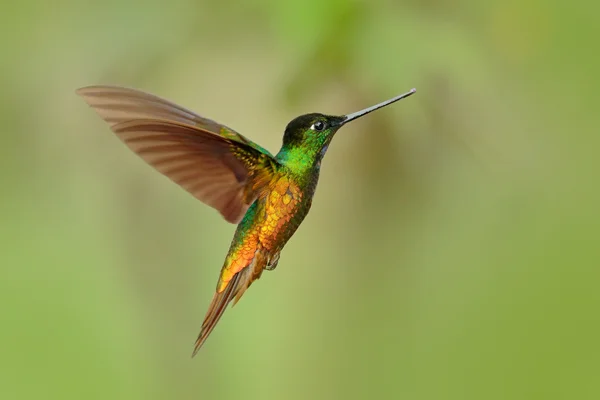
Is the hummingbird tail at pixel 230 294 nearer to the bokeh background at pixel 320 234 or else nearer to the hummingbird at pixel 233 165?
the hummingbird at pixel 233 165

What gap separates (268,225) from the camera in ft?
1.45

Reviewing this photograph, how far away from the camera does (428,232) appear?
57.4 inches

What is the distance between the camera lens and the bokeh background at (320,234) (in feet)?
3.77

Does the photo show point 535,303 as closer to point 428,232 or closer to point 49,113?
point 428,232

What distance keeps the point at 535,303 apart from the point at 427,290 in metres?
0.22

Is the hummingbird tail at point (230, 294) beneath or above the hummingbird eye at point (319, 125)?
beneath

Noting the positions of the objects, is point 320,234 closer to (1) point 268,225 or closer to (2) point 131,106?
(1) point 268,225

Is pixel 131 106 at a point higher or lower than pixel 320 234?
higher

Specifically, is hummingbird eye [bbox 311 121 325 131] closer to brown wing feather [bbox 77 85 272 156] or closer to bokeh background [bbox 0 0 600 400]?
brown wing feather [bbox 77 85 272 156]

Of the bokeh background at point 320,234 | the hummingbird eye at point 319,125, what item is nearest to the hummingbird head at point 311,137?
the hummingbird eye at point 319,125

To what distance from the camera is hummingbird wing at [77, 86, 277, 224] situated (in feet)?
1.09

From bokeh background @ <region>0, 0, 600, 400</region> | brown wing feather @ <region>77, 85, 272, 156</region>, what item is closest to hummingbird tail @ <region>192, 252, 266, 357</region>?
brown wing feather @ <region>77, 85, 272, 156</region>

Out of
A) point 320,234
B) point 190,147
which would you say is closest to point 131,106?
point 190,147

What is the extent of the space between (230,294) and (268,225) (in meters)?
0.05
